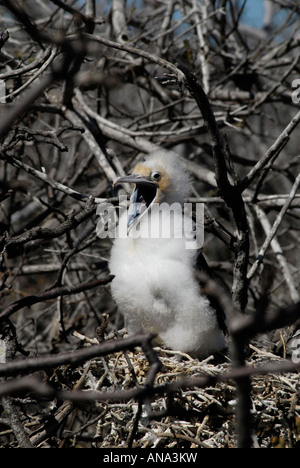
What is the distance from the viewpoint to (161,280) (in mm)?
3299

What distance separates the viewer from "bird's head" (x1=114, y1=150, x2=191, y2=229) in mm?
3754

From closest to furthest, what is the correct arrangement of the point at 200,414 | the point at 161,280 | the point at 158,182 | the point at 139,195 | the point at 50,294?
the point at 50,294 → the point at 200,414 → the point at 161,280 → the point at 158,182 → the point at 139,195

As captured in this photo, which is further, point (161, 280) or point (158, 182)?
point (158, 182)

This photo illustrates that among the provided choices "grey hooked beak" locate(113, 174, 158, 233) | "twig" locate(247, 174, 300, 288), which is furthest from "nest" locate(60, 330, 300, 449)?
"grey hooked beak" locate(113, 174, 158, 233)

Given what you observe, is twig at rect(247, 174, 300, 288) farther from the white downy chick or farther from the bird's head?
the bird's head

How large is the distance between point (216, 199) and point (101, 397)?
2690 mm

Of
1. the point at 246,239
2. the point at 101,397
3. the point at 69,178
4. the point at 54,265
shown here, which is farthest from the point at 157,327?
the point at 69,178

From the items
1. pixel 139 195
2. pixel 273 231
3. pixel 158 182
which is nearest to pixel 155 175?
pixel 158 182

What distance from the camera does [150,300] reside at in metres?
3.35

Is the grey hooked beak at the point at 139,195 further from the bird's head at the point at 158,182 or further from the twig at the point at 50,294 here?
the twig at the point at 50,294

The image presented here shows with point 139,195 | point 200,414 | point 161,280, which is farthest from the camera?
point 139,195

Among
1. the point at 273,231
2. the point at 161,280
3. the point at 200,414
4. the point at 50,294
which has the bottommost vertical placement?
the point at 200,414

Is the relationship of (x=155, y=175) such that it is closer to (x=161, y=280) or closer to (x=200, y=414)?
(x=161, y=280)

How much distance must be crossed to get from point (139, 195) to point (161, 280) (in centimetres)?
87
